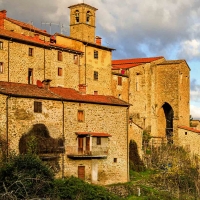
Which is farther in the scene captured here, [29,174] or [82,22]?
[82,22]

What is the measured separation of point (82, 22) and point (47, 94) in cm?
1830

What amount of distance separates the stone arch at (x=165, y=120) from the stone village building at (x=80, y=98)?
0.16 meters

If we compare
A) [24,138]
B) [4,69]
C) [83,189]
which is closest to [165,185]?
[83,189]

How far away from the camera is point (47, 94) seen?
34.7 m

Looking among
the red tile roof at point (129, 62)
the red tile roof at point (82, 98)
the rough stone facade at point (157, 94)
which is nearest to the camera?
the red tile roof at point (82, 98)

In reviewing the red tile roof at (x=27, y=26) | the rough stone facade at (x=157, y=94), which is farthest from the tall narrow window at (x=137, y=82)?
the red tile roof at (x=27, y=26)

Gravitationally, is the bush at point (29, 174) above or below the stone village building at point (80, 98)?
below

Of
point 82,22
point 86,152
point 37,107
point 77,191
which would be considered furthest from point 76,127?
point 82,22

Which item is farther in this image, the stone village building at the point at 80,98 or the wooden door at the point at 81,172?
the wooden door at the point at 81,172

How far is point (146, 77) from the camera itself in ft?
189

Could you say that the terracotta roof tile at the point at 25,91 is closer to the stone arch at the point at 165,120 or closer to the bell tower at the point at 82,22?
the bell tower at the point at 82,22

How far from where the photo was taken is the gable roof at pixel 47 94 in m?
32.7

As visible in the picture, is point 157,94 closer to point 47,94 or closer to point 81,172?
point 81,172

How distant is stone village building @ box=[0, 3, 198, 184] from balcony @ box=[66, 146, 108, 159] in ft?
0.26
